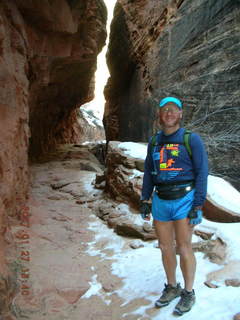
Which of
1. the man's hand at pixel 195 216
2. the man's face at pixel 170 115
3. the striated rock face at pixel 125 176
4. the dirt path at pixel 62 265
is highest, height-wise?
the man's face at pixel 170 115

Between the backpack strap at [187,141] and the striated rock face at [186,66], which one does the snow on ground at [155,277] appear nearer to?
→ the backpack strap at [187,141]

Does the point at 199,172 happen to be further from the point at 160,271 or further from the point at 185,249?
the point at 160,271

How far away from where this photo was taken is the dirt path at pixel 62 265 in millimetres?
3354

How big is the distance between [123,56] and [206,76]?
7180 millimetres

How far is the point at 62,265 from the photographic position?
4512 millimetres

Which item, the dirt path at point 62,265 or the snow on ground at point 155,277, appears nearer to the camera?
the snow on ground at point 155,277

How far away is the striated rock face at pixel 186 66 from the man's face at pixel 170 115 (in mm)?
4465

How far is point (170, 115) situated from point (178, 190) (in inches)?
31.1

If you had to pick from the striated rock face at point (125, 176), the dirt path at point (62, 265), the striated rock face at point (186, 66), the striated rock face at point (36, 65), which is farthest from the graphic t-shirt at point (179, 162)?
the striated rock face at point (186, 66)

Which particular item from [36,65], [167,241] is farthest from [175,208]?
[36,65]

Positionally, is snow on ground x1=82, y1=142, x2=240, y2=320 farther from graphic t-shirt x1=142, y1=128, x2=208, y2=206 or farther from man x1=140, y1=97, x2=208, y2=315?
graphic t-shirt x1=142, y1=128, x2=208, y2=206

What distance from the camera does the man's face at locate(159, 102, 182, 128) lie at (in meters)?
2.96

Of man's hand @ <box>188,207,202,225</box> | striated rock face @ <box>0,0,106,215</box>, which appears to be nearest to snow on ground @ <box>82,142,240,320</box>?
A: man's hand @ <box>188,207,202,225</box>

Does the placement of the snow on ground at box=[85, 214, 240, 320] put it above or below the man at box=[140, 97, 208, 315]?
below
